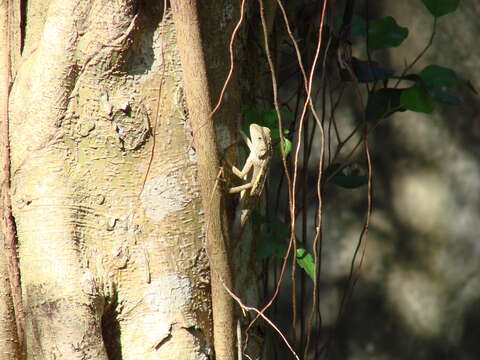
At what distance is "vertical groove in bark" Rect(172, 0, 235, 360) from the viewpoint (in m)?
1.23

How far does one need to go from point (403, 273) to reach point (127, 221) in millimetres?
2003

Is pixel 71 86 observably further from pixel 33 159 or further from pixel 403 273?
pixel 403 273

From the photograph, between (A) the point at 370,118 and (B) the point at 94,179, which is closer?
(B) the point at 94,179

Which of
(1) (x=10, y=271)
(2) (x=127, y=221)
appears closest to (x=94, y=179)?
(2) (x=127, y=221)

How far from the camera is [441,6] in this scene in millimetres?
1685

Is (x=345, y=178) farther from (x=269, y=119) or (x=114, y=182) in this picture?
(x=114, y=182)

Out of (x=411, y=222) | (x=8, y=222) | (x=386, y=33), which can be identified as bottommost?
(x=411, y=222)

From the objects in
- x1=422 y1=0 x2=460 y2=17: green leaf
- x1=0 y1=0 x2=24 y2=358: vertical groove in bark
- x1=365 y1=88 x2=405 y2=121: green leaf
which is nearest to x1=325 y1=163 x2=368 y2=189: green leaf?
A: x1=365 y1=88 x2=405 y2=121: green leaf

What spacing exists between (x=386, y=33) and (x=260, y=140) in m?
0.61

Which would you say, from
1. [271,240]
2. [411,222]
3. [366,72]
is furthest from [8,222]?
[411,222]

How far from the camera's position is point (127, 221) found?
49.1 inches

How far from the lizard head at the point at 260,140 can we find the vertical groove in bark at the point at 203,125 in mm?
96

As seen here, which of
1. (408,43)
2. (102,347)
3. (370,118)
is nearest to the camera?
(102,347)

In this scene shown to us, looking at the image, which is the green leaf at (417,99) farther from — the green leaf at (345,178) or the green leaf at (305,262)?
the green leaf at (305,262)
